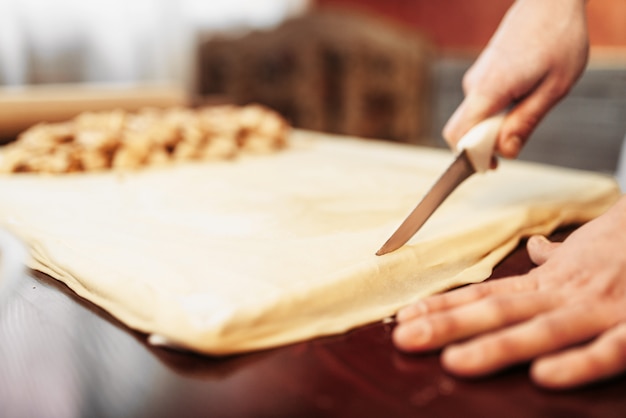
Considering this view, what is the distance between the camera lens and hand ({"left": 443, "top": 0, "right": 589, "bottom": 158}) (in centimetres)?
67

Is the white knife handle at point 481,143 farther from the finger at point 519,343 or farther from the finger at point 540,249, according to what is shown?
the finger at point 519,343

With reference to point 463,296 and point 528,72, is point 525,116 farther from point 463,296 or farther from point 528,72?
point 463,296

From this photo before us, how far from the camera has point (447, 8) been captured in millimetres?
2938

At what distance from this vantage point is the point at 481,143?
608mm

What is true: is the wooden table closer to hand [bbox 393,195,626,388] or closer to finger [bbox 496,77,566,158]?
hand [bbox 393,195,626,388]

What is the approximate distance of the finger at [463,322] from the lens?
0.38 metres

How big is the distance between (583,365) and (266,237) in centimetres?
36

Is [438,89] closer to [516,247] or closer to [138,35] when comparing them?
[138,35]

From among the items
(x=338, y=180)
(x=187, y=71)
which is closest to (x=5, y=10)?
(x=187, y=71)

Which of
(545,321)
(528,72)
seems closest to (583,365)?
(545,321)

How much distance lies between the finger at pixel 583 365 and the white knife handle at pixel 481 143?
0.27 metres

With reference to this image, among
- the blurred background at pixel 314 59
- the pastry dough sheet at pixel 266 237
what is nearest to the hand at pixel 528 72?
the pastry dough sheet at pixel 266 237

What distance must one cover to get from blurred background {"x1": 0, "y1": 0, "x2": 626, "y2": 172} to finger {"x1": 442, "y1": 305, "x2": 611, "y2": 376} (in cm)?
194

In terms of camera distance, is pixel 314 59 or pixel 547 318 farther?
pixel 314 59
